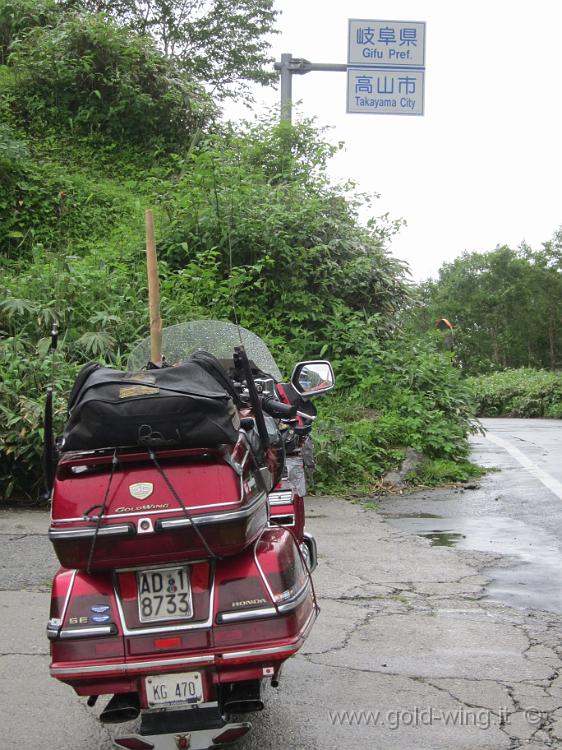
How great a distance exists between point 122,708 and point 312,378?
2.05 metres

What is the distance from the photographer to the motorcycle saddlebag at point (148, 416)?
313 centimetres

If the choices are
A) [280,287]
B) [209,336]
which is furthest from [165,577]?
[280,287]

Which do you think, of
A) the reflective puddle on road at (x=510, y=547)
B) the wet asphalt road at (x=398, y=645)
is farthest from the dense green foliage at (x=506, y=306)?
the wet asphalt road at (x=398, y=645)

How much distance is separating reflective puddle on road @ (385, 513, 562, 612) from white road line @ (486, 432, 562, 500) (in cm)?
191

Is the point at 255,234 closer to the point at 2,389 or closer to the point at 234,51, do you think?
the point at 2,389

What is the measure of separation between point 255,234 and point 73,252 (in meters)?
3.00

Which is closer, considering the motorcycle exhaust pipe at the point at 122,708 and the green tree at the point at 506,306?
the motorcycle exhaust pipe at the point at 122,708

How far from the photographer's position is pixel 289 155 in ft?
47.0

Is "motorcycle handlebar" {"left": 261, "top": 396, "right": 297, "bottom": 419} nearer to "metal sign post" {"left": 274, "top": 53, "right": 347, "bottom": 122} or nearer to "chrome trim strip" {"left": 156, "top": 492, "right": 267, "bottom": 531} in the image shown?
"chrome trim strip" {"left": 156, "top": 492, "right": 267, "bottom": 531}

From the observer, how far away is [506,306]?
60.8 meters

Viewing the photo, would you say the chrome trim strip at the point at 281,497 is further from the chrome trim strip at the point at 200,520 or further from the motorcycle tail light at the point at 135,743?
the motorcycle tail light at the point at 135,743

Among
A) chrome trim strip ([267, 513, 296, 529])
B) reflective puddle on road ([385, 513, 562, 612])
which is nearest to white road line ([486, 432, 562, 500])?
reflective puddle on road ([385, 513, 562, 612])

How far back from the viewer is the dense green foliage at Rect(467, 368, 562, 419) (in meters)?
36.3

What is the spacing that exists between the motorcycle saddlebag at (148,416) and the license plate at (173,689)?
0.78 meters
